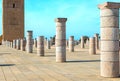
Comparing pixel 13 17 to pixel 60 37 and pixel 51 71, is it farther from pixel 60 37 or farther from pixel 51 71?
pixel 51 71

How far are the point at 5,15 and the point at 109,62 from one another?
75123 millimetres

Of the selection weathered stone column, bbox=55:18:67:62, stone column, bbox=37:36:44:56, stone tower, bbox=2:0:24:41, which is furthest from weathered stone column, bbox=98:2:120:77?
stone tower, bbox=2:0:24:41

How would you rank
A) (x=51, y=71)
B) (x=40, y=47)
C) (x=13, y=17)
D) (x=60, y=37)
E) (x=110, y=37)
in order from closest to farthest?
1. (x=110, y=37)
2. (x=51, y=71)
3. (x=60, y=37)
4. (x=40, y=47)
5. (x=13, y=17)

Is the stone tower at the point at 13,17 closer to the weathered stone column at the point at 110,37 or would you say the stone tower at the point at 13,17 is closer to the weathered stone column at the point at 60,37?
the weathered stone column at the point at 60,37

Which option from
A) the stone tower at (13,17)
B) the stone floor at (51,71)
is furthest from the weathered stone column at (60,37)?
the stone tower at (13,17)

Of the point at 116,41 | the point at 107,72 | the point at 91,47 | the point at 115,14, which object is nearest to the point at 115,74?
the point at 107,72

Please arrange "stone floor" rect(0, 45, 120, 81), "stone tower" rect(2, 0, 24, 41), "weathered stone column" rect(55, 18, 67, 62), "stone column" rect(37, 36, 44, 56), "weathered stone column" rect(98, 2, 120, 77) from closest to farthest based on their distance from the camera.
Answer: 1. "stone floor" rect(0, 45, 120, 81)
2. "weathered stone column" rect(98, 2, 120, 77)
3. "weathered stone column" rect(55, 18, 67, 62)
4. "stone column" rect(37, 36, 44, 56)
5. "stone tower" rect(2, 0, 24, 41)

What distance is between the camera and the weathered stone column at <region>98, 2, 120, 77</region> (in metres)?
9.73

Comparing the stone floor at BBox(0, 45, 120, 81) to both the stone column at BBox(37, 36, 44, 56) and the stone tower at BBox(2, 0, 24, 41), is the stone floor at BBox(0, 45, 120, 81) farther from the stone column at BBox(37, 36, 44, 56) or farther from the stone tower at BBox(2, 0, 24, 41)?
the stone tower at BBox(2, 0, 24, 41)

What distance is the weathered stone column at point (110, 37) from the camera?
9.73 m

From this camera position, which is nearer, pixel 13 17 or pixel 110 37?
pixel 110 37

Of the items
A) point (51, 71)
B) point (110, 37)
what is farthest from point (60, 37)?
point (110, 37)

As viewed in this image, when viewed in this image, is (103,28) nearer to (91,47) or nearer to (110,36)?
(110,36)

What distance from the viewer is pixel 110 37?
984cm
